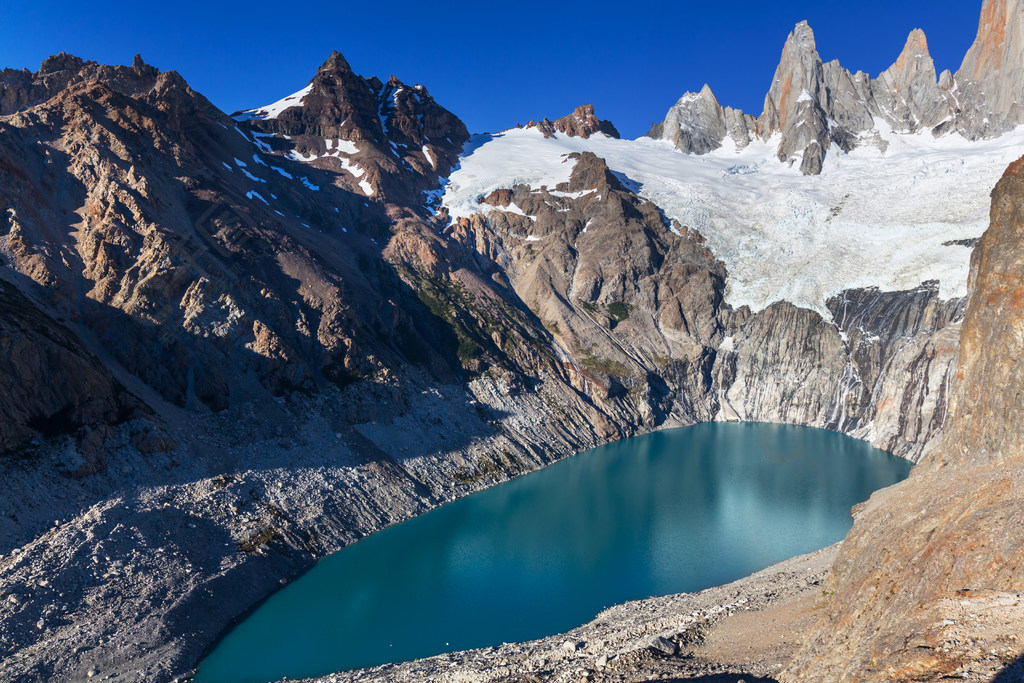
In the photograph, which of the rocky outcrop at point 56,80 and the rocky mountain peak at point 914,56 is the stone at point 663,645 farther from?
the rocky mountain peak at point 914,56

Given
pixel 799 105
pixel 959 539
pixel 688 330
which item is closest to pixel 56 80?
pixel 688 330

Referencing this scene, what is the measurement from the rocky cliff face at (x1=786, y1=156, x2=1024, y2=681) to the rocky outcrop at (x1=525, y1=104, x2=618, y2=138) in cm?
16148

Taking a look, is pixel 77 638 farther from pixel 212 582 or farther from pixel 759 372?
pixel 759 372

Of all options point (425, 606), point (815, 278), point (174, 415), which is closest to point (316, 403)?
point (174, 415)

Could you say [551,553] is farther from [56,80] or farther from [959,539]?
[56,80]

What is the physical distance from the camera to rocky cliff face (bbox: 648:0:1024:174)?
475ft

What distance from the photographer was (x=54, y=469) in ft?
133

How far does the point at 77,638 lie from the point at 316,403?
98.6ft

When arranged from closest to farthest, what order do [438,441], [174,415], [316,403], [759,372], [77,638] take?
[77,638]
[174,415]
[316,403]
[438,441]
[759,372]

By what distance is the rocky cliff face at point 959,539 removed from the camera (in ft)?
50.9

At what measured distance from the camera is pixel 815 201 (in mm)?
122625

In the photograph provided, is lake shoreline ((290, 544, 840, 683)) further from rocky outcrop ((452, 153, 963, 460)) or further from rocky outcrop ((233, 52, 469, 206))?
rocky outcrop ((233, 52, 469, 206))

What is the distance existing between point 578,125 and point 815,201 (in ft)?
267

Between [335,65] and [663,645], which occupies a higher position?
[335,65]
